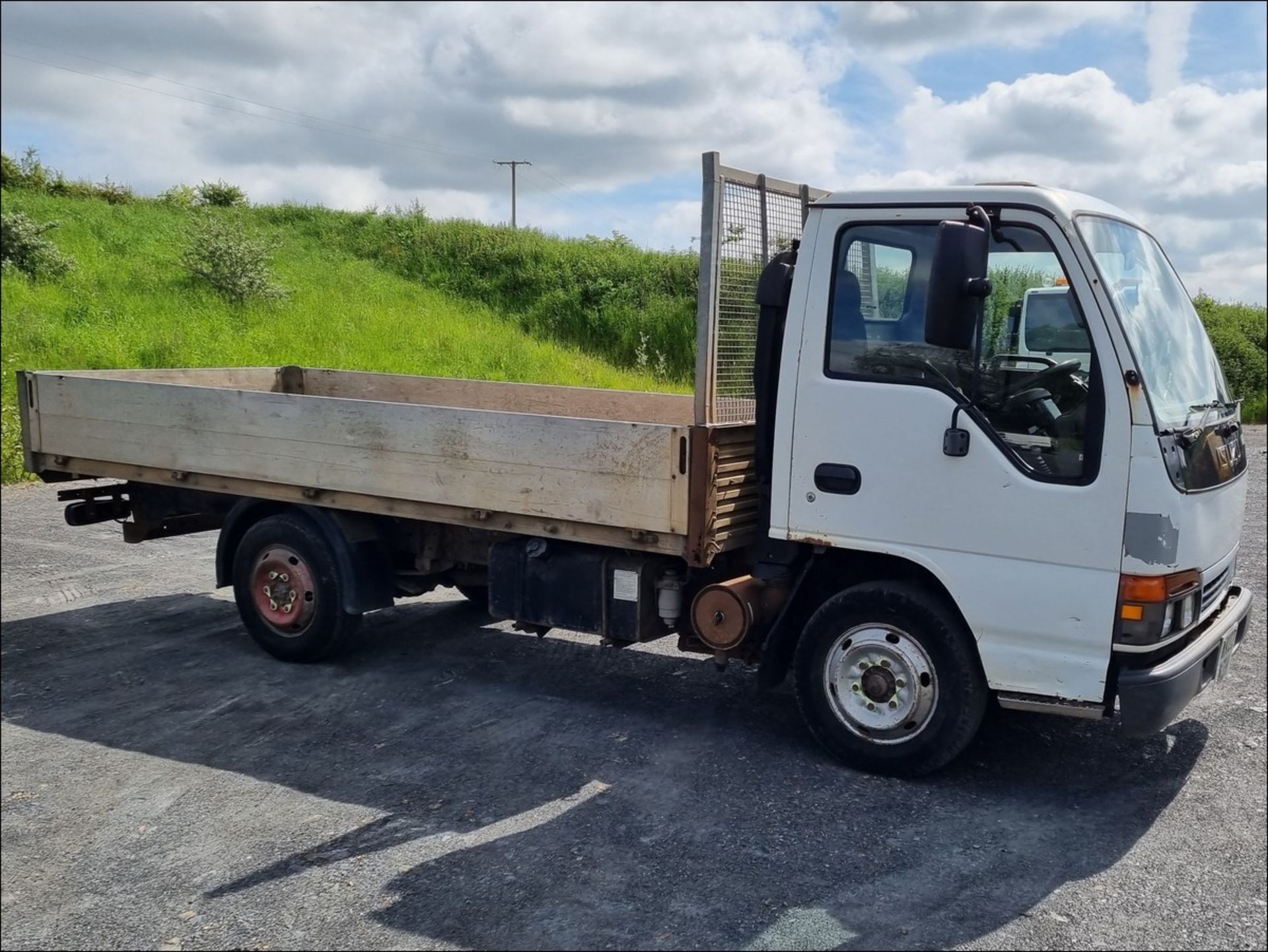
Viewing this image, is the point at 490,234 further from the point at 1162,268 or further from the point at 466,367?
the point at 1162,268

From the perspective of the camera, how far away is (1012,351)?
4586 millimetres

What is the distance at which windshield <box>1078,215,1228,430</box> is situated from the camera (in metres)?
4.47

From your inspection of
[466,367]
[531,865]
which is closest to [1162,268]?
[531,865]

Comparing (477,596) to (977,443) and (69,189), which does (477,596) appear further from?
(69,189)

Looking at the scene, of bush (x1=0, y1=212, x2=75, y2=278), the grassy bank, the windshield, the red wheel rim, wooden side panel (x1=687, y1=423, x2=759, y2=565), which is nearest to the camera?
the windshield

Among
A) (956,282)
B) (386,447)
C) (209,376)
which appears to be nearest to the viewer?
(956,282)

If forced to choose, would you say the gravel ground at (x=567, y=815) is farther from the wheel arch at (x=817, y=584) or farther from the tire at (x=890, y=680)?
the wheel arch at (x=817, y=584)

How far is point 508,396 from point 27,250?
729 inches

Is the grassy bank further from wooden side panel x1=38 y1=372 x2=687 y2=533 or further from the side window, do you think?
the side window

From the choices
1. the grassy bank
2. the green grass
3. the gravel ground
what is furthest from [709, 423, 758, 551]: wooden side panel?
the green grass

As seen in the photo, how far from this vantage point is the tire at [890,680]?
15.7 feet

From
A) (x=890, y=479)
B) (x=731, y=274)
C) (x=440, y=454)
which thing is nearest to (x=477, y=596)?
(x=440, y=454)

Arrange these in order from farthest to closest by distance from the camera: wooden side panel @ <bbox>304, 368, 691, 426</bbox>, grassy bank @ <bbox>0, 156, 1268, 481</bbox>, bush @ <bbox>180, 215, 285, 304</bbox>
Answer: bush @ <bbox>180, 215, 285, 304</bbox> → grassy bank @ <bbox>0, 156, 1268, 481</bbox> → wooden side panel @ <bbox>304, 368, 691, 426</bbox>

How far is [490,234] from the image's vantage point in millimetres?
30234
